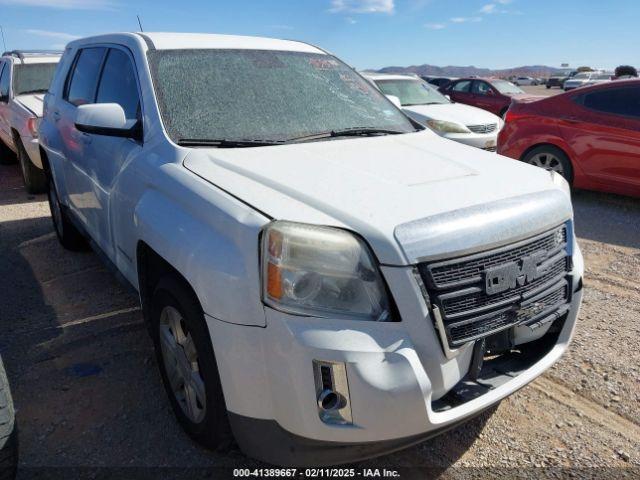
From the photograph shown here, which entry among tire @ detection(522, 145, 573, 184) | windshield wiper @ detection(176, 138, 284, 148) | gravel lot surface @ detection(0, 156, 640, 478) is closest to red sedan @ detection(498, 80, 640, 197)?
tire @ detection(522, 145, 573, 184)

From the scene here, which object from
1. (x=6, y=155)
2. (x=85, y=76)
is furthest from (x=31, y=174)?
(x=85, y=76)

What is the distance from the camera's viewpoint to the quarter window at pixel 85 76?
12.2 ft

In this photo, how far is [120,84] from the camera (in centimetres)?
321

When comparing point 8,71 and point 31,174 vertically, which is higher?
point 8,71

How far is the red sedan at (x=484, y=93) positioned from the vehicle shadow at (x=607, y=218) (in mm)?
8507

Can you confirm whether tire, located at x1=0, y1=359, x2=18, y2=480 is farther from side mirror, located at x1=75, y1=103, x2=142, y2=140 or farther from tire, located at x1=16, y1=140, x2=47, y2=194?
tire, located at x1=16, y1=140, x2=47, y2=194

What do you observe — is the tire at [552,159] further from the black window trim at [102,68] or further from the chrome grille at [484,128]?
the black window trim at [102,68]

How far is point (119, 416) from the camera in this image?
2.65 m

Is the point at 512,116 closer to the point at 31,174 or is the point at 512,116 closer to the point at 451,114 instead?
the point at 451,114

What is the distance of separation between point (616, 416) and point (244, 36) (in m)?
3.07

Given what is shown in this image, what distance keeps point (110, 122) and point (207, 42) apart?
0.88 metres

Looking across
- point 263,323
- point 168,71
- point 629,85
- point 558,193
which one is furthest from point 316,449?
point 629,85

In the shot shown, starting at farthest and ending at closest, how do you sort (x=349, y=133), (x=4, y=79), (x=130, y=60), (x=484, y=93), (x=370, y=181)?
(x=484, y=93)
(x=4, y=79)
(x=130, y=60)
(x=349, y=133)
(x=370, y=181)

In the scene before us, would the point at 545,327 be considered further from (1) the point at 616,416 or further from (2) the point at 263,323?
(2) the point at 263,323
